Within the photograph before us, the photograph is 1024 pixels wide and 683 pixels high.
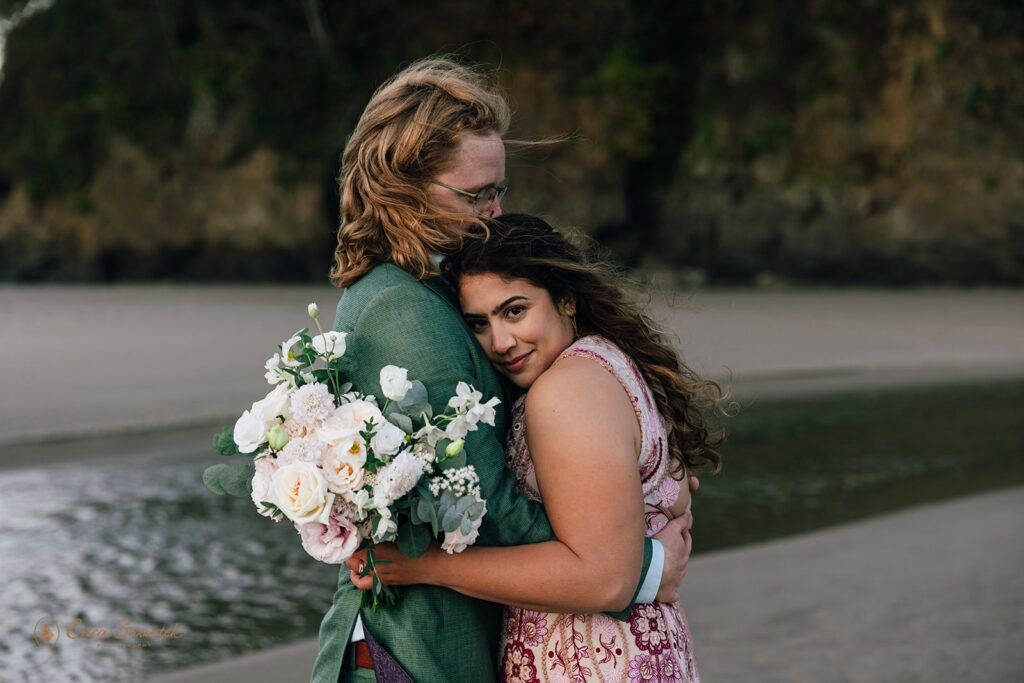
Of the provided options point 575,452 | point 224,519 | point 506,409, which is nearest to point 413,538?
point 575,452

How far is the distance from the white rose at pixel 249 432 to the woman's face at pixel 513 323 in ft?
1.59

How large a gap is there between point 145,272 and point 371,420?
25.9m

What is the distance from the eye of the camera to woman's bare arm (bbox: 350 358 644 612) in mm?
1968

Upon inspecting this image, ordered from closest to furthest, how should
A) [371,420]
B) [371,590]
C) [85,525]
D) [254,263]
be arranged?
1. [371,420]
2. [371,590]
3. [85,525]
4. [254,263]

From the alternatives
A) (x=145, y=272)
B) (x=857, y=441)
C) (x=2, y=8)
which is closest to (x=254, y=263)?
(x=145, y=272)

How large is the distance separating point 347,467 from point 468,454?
0.80 ft

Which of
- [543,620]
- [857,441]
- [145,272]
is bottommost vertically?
[145,272]

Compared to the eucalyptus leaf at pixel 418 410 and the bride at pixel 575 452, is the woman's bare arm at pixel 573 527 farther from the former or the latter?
the eucalyptus leaf at pixel 418 410

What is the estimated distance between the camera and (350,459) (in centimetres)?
183

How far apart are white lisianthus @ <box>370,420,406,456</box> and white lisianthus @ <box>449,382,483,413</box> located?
0.34 feet

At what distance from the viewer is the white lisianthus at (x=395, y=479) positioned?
1.82 meters

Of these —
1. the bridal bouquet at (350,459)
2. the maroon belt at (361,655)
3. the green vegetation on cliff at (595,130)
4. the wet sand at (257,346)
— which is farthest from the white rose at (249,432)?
the green vegetation on cliff at (595,130)

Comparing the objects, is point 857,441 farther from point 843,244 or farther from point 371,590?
point 843,244

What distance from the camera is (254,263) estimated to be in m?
25.6
